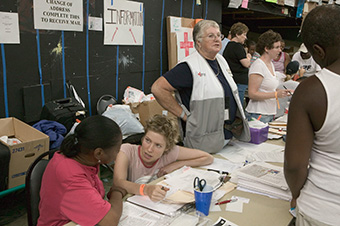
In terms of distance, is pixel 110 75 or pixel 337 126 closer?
pixel 337 126

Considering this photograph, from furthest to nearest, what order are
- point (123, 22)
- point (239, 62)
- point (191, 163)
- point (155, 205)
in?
1. point (239, 62)
2. point (123, 22)
3. point (191, 163)
4. point (155, 205)

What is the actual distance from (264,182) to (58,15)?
2.61 metres

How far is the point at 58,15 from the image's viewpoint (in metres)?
3.10

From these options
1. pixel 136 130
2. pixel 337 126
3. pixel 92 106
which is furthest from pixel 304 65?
pixel 337 126

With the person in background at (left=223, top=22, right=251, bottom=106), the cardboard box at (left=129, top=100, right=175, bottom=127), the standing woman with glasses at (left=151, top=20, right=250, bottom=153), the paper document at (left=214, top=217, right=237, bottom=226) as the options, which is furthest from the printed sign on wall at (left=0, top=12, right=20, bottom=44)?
the person in background at (left=223, top=22, right=251, bottom=106)

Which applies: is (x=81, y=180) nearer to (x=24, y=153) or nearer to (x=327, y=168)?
(x=327, y=168)

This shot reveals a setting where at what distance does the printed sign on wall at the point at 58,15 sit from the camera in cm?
295

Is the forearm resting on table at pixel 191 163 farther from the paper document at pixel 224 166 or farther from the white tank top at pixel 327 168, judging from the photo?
the white tank top at pixel 327 168

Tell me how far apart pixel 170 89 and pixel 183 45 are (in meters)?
2.69

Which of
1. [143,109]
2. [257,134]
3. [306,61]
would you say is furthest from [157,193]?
[306,61]

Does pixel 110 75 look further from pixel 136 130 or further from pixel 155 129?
pixel 155 129

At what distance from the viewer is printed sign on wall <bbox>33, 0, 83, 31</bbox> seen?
2947mm

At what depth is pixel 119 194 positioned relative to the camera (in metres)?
1.44

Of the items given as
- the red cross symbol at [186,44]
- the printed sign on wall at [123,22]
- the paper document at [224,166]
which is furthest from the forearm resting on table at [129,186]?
the red cross symbol at [186,44]
